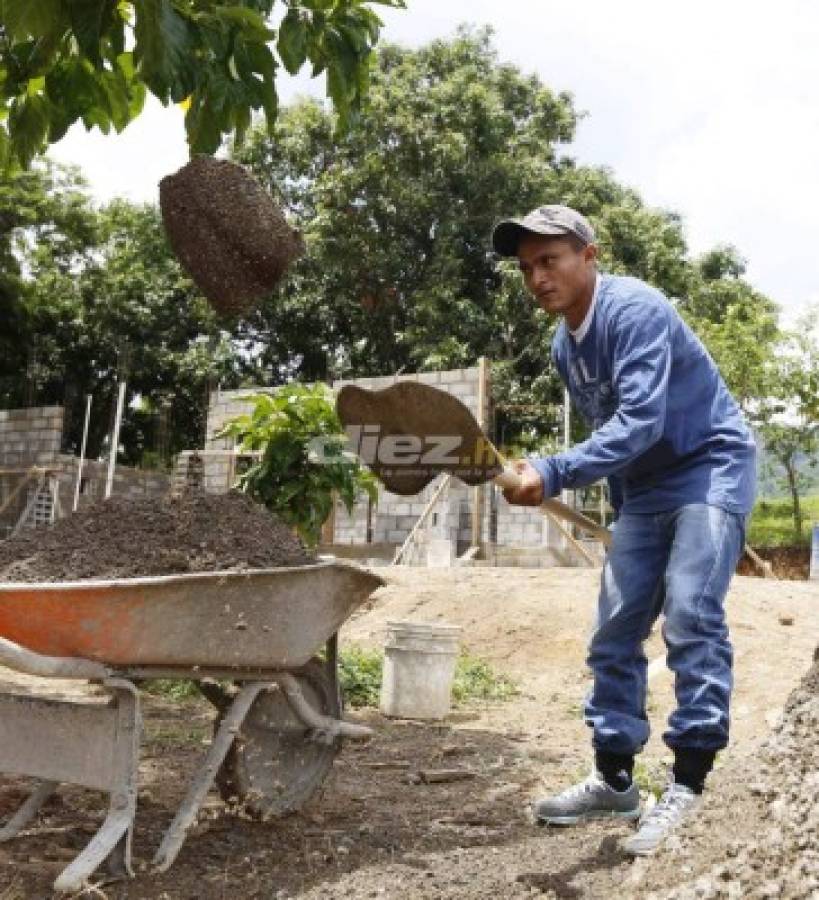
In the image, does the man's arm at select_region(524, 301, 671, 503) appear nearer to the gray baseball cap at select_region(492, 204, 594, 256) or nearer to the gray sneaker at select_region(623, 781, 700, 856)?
the gray baseball cap at select_region(492, 204, 594, 256)

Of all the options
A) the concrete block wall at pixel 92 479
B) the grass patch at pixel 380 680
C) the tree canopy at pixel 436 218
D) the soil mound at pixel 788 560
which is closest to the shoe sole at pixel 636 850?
the grass patch at pixel 380 680

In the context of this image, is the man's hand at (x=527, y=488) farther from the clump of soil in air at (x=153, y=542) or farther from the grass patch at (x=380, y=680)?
the grass patch at (x=380, y=680)

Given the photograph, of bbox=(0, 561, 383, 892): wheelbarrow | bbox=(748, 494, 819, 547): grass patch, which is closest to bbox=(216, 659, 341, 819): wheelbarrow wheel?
bbox=(0, 561, 383, 892): wheelbarrow

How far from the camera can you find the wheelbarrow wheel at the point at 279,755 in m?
2.99

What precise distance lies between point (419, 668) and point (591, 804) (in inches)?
92.8

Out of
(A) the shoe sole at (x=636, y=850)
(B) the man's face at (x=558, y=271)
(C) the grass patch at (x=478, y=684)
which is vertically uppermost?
(B) the man's face at (x=558, y=271)

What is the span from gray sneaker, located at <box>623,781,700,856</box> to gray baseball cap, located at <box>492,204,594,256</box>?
1.38 metres

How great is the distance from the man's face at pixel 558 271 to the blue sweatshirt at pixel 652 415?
54 mm

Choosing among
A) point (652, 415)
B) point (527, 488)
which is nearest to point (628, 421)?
point (652, 415)

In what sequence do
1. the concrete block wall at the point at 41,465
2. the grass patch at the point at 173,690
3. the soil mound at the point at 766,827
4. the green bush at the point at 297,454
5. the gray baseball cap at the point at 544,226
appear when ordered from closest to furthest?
the soil mound at the point at 766,827 → the gray baseball cap at the point at 544,226 → the green bush at the point at 297,454 → the grass patch at the point at 173,690 → the concrete block wall at the point at 41,465

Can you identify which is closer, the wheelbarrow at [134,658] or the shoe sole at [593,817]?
the wheelbarrow at [134,658]

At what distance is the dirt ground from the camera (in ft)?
7.89

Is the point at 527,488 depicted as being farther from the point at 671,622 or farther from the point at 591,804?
the point at 591,804

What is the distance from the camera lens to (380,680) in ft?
19.4
